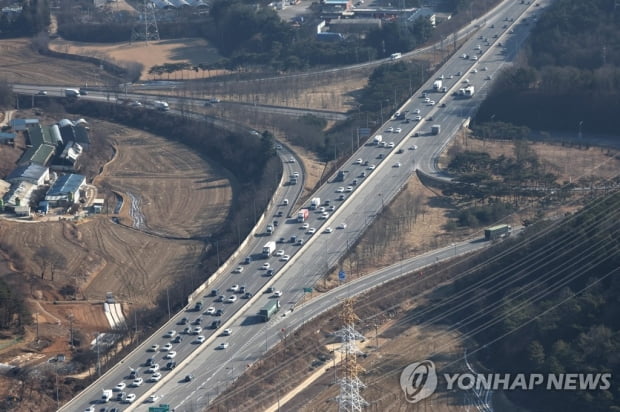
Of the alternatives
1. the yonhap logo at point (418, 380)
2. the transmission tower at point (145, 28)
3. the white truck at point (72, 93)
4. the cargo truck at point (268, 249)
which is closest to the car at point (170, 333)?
the cargo truck at point (268, 249)

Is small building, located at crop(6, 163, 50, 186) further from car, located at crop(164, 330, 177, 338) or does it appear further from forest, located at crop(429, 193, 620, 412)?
forest, located at crop(429, 193, 620, 412)

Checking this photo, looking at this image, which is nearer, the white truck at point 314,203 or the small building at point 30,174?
the white truck at point 314,203

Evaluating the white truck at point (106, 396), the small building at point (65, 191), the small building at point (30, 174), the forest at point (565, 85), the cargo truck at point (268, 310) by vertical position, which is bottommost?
the small building at point (65, 191)

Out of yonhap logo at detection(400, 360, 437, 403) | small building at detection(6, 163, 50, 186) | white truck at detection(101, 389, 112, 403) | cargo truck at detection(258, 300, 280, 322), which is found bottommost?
small building at detection(6, 163, 50, 186)

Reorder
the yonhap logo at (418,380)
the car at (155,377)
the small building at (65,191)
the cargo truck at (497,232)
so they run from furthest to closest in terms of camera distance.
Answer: the small building at (65,191)
the cargo truck at (497,232)
the car at (155,377)
the yonhap logo at (418,380)

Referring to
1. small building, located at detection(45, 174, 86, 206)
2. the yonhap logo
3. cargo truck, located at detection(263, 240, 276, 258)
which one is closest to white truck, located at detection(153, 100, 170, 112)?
small building, located at detection(45, 174, 86, 206)

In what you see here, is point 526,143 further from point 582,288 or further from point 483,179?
point 582,288

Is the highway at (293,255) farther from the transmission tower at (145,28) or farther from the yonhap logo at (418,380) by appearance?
the transmission tower at (145,28)
